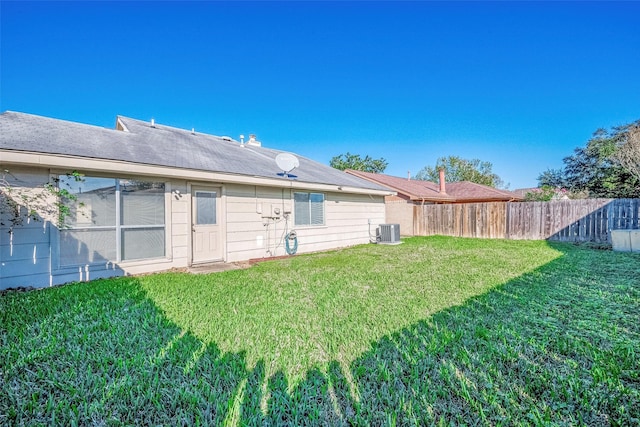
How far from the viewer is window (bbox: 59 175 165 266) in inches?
207

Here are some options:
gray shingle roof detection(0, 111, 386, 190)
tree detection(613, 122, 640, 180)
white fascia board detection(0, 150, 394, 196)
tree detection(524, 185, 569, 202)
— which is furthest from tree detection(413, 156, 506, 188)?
white fascia board detection(0, 150, 394, 196)

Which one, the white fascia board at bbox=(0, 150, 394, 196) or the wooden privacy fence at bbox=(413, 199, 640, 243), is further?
the wooden privacy fence at bbox=(413, 199, 640, 243)

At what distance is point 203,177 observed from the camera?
6566 mm

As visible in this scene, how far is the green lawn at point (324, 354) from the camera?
6.26ft

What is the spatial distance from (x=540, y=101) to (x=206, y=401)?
1830cm

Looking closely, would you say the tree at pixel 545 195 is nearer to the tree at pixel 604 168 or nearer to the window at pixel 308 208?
the tree at pixel 604 168

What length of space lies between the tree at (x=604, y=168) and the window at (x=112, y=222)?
20987 mm

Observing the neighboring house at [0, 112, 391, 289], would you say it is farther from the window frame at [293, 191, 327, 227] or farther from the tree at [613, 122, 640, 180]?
the tree at [613, 122, 640, 180]

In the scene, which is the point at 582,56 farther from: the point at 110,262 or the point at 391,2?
the point at 110,262

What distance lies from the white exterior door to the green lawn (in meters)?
2.11

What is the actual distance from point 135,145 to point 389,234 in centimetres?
871

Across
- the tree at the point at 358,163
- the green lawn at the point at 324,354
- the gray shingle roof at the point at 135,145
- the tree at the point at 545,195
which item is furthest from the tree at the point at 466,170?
the green lawn at the point at 324,354

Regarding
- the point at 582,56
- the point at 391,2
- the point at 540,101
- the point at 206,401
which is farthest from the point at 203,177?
the point at 540,101

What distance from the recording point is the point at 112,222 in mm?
5578
